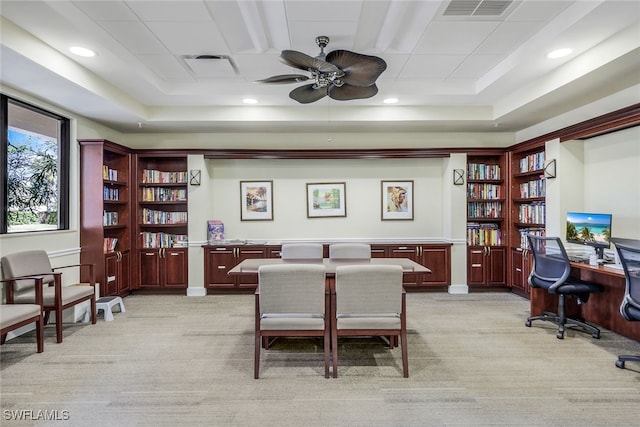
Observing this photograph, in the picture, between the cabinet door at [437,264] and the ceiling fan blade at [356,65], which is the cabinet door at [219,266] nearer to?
the cabinet door at [437,264]

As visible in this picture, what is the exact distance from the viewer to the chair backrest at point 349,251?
396 cm

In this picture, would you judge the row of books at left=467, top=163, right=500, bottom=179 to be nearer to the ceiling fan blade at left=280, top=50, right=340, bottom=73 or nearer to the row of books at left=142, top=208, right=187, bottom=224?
the ceiling fan blade at left=280, top=50, right=340, bottom=73

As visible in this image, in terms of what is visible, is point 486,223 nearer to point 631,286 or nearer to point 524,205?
point 524,205

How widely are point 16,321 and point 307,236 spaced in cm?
380

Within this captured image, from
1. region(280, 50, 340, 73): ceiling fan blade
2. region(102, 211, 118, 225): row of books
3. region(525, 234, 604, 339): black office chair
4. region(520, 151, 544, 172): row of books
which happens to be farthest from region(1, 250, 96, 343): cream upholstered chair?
region(520, 151, 544, 172): row of books

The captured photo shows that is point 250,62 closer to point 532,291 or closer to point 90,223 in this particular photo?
point 90,223

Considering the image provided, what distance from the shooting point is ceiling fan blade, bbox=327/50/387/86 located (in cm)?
255

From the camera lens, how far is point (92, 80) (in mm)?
3715

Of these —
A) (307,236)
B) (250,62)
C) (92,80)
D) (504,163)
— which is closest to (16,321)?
(92,80)

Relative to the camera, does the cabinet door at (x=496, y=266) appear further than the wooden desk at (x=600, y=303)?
Yes

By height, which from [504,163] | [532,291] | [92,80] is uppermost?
[92,80]

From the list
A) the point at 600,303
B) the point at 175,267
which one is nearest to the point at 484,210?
the point at 600,303

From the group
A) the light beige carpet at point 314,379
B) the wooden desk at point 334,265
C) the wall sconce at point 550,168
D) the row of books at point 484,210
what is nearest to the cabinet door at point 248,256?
the light beige carpet at point 314,379

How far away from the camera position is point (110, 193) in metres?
4.99
